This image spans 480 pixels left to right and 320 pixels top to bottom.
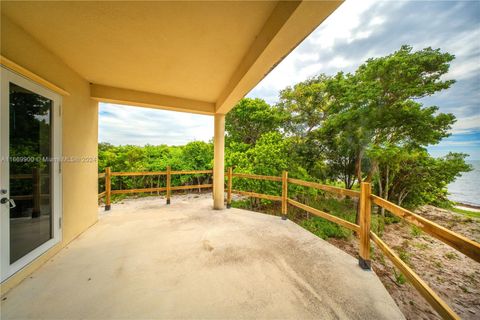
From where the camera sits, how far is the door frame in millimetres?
1607

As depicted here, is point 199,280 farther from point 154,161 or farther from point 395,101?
point 395,101

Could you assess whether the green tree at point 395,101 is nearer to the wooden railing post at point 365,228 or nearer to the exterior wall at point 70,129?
the wooden railing post at point 365,228

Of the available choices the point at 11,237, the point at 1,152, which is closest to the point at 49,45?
the point at 1,152

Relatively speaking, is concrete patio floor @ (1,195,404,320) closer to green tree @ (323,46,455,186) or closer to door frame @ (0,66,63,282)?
door frame @ (0,66,63,282)

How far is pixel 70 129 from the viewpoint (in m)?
2.62

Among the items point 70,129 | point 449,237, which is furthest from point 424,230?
point 70,129

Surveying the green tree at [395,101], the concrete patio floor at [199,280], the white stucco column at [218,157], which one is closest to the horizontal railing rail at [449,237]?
the concrete patio floor at [199,280]

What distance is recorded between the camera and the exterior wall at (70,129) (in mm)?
1741

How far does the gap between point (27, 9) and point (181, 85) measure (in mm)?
1821

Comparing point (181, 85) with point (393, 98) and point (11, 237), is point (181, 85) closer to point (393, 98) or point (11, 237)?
point (11, 237)

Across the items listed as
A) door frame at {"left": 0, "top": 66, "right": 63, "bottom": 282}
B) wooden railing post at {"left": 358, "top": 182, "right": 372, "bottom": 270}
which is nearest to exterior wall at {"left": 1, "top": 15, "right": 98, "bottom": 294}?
door frame at {"left": 0, "top": 66, "right": 63, "bottom": 282}

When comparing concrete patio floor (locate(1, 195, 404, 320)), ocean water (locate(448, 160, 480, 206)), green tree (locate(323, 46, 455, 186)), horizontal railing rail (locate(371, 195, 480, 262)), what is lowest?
ocean water (locate(448, 160, 480, 206))

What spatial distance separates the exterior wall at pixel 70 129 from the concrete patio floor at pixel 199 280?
26 centimetres

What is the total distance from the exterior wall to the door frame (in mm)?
80
